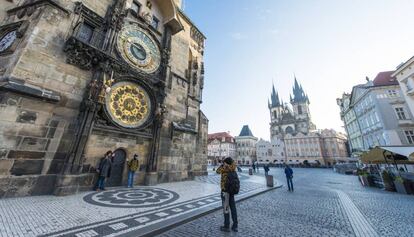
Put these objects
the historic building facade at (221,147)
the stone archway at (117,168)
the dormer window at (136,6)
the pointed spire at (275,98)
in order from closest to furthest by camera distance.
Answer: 1. the stone archway at (117,168)
2. the dormer window at (136,6)
3. the historic building facade at (221,147)
4. the pointed spire at (275,98)

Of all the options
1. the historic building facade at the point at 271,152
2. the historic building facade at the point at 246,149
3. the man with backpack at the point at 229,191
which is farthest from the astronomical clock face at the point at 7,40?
the historic building facade at the point at 246,149

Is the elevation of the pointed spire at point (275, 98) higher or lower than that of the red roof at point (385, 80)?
higher

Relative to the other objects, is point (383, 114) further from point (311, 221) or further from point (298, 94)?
point (298, 94)

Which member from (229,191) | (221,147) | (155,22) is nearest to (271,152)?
(221,147)

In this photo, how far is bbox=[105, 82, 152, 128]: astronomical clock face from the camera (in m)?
8.88

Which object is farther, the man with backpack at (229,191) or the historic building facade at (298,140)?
the historic building facade at (298,140)

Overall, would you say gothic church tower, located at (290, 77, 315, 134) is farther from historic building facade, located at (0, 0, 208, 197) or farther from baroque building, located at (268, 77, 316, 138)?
historic building facade, located at (0, 0, 208, 197)

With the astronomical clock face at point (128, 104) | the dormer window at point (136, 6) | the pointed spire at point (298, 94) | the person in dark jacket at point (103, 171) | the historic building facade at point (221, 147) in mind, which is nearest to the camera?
the person in dark jacket at point (103, 171)

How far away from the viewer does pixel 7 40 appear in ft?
23.9

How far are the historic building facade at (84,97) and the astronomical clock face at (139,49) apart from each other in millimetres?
69

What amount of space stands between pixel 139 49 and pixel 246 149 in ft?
252

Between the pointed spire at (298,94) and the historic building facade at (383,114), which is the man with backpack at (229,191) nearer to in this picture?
the historic building facade at (383,114)

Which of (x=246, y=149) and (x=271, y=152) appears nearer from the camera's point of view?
(x=271, y=152)

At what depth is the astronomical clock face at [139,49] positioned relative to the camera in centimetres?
1013
